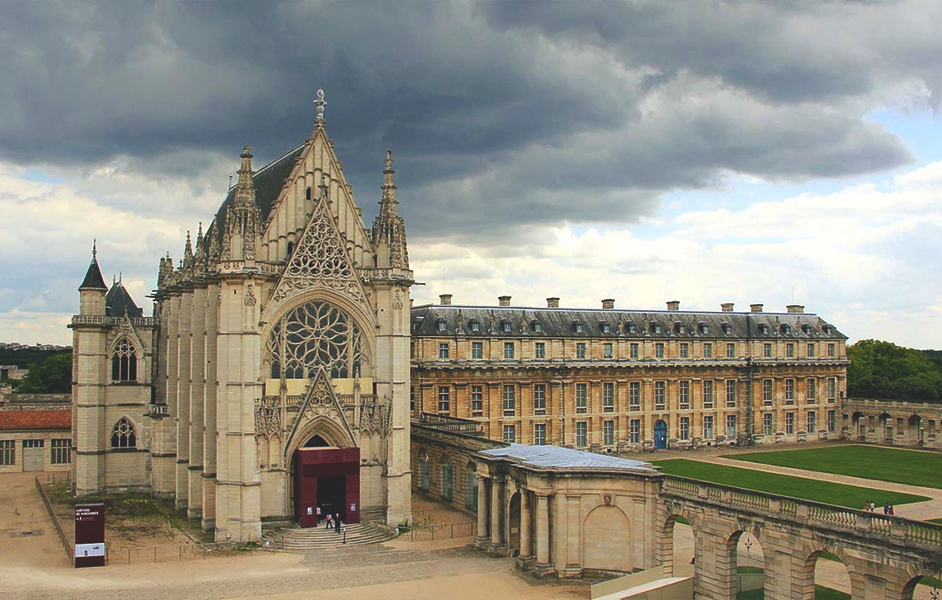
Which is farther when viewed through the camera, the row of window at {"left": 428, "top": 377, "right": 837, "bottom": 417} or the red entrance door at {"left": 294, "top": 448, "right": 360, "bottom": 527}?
the row of window at {"left": 428, "top": 377, "right": 837, "bottom": 417}

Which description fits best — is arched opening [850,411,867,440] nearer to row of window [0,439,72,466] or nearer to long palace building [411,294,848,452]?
long palace building [411,294,848,452]

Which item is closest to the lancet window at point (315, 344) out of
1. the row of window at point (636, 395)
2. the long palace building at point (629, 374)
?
the long palace building at point (629, 374)

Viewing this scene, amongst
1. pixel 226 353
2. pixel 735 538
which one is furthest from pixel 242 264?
pixel 735 538

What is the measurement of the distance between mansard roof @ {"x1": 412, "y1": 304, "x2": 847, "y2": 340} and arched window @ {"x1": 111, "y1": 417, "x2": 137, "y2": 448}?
2226cm

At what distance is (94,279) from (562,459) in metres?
37.9

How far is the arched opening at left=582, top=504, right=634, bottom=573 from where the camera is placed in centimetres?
3650

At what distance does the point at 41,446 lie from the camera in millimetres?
68562

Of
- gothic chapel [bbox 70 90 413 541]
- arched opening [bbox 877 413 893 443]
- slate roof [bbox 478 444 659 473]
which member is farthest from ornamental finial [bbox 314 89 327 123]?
arched opening [bbox 877 413 893 443]

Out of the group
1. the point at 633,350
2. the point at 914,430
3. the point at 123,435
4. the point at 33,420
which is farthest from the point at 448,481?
the point at 914,430

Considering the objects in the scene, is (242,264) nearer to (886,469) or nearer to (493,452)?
(493,452)

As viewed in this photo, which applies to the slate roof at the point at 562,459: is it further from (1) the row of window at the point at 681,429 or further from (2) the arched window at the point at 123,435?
(2) the arched window at the point at 123,435

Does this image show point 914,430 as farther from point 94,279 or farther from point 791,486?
point 94,279

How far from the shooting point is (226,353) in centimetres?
4294

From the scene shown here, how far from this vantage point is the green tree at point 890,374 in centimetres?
9394
